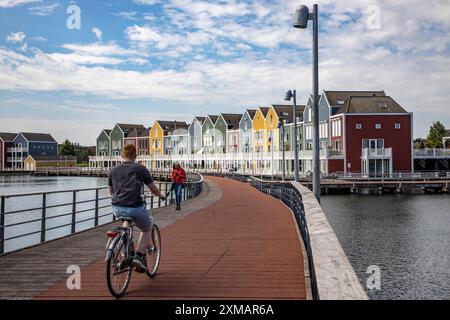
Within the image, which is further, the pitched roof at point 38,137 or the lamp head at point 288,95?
the pitched roof at point 38,137

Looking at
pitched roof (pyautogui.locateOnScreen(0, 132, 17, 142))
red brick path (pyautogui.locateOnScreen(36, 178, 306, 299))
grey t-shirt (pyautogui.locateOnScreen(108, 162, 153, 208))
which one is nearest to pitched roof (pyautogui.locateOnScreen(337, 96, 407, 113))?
red brick path (pyautogui.locateOnScreen(36, 178, 306, 299))

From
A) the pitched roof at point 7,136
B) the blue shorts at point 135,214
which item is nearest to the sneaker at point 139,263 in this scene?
the blue shorts at point 135,214

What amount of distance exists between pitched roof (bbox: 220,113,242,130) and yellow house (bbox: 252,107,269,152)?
10085 mm

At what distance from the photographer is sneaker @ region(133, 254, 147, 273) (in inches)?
256

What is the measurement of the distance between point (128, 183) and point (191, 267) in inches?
86.2

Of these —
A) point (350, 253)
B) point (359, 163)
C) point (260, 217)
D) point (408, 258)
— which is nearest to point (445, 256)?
point (408, 258)

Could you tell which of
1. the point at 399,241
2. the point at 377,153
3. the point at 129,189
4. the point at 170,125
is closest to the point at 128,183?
the point at 129,189

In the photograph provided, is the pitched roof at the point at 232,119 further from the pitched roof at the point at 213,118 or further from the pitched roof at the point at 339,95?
the pitched roof at the point at 339,95

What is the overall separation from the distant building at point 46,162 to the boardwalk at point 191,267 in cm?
13586

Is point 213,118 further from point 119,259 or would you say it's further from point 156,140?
point 119,259

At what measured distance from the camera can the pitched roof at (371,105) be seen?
63.0m

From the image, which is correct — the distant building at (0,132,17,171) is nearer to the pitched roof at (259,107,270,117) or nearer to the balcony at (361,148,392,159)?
the pitched roof at (259,107,270,117)

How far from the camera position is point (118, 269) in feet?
20.2

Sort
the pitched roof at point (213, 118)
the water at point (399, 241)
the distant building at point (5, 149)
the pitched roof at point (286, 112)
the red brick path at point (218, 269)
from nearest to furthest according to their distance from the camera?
the red brick path at point (218, 269) → the water at point (399, 241) → the pitched roof at point (286, 112) → the pitched roof at point (213, 118) → the distant building at point (5, 149)
